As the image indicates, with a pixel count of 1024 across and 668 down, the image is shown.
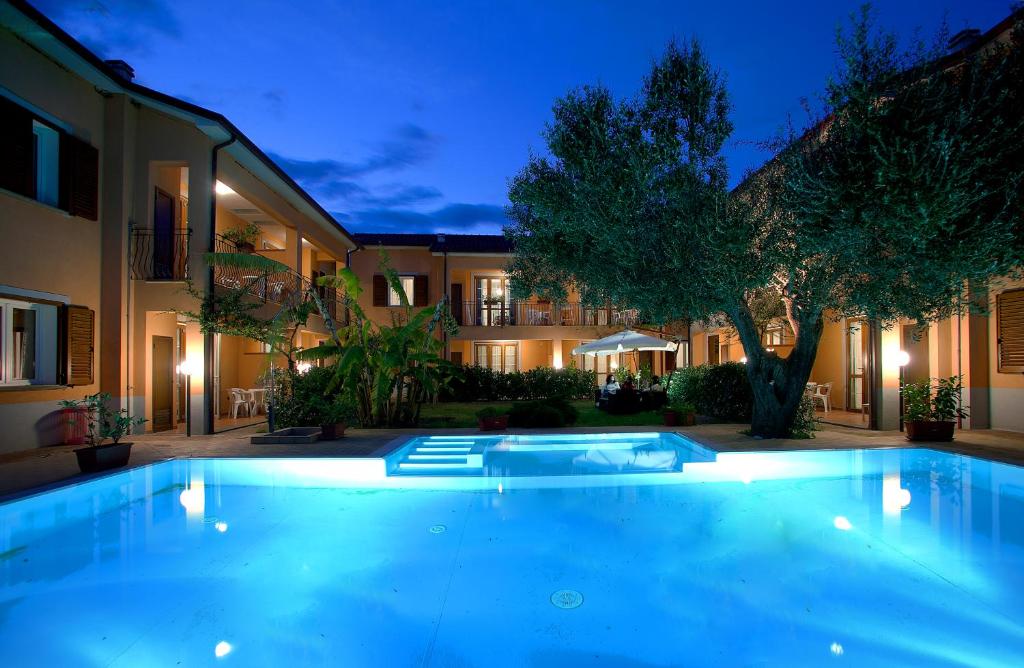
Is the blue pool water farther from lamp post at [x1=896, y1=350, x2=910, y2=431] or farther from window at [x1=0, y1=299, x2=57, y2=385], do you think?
lamp post at [x1=896, y1=350, x2=910, y2=431]

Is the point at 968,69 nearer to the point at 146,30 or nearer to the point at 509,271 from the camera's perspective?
the point at 509,271

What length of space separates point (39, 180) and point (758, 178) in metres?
12.3

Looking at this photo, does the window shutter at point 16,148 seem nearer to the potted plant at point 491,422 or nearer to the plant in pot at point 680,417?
the potted plant at point 491,422

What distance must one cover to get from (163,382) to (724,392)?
1281 centimetres

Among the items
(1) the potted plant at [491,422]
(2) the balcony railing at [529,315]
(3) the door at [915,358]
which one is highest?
(2) the balcony railing at [529,315]

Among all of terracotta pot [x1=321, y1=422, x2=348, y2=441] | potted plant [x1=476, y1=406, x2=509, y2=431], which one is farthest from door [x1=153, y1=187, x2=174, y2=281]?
potted plant [x1=476, y1=406, x2=509, y2=431]

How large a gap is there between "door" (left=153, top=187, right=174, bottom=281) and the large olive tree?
778 centimetres

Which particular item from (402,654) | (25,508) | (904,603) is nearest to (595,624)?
(402,654)

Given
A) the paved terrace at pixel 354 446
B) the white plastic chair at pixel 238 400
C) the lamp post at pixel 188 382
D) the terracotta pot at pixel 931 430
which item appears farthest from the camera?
the white plastic chair at pixel 238 400

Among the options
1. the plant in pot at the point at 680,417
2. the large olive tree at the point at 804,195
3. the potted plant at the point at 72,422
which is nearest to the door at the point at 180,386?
the potted plant at the point at 72,422

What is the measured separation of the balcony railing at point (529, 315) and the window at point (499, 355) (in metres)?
1.23

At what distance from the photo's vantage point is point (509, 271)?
45.6ft

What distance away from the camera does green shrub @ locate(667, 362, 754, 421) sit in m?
12.7

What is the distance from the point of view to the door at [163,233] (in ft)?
38.5
